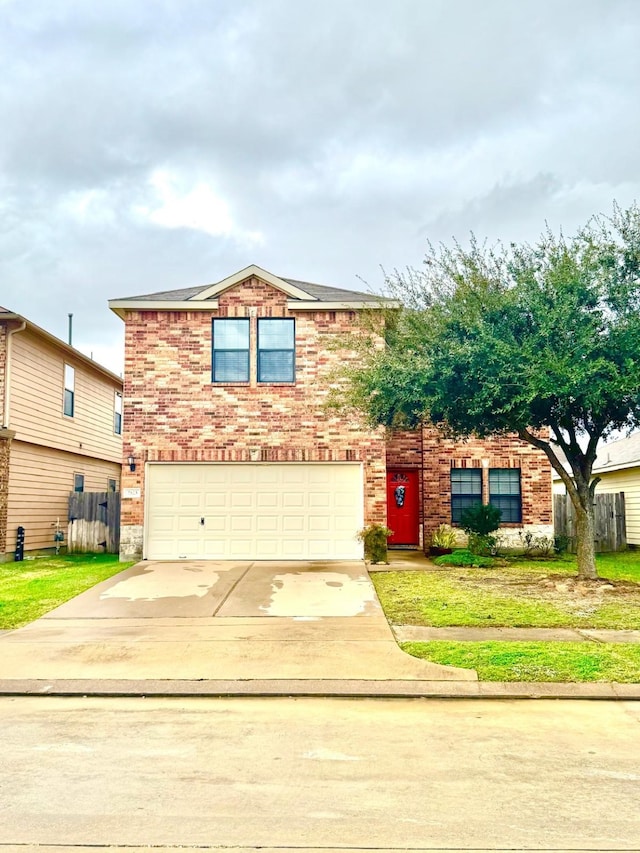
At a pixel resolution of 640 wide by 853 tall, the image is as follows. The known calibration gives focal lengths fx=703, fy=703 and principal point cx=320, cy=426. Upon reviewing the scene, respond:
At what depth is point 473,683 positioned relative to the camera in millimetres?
6867

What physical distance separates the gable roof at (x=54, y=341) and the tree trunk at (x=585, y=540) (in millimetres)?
13215

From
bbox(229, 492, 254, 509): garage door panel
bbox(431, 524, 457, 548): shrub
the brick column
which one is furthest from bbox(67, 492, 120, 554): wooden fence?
bbox(431, 524, 457, 548): shrub

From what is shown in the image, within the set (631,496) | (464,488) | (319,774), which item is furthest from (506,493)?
(319,774)

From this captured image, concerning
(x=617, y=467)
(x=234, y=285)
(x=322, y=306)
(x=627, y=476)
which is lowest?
(x=627, y=476)

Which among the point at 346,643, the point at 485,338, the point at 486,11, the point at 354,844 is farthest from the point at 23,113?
the point at 354,844

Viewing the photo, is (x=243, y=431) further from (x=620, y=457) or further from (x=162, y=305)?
(x=620, y=457)

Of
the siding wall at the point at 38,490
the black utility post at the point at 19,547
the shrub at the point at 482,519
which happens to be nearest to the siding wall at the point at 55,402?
the siding wall at the point at 38,490

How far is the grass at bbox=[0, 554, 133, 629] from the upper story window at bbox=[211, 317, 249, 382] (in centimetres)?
470

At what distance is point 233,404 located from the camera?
15.8 meters

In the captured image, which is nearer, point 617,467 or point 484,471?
point 484,471

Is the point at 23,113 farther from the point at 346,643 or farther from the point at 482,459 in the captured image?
the point at 346,643

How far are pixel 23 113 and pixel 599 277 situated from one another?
14.9m

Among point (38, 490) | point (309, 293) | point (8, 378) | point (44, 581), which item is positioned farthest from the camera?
point (38, 490)

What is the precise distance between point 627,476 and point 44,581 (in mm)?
16903
